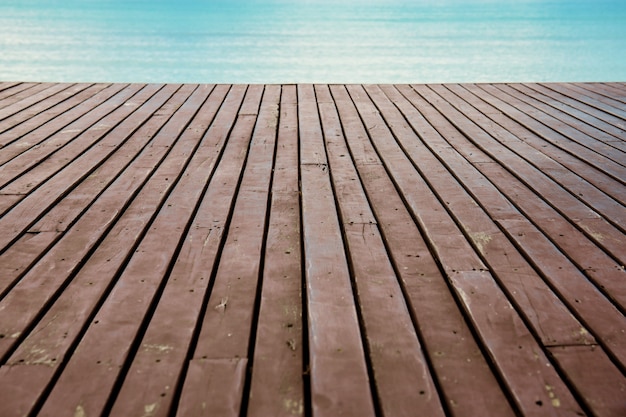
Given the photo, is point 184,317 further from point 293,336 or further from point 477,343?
point 477,343

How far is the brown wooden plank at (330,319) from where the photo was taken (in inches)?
39.7

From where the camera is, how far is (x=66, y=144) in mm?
2520

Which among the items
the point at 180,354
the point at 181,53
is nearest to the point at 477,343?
the point at 180,354

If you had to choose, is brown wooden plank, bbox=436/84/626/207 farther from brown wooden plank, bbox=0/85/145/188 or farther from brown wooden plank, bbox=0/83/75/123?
brown wooden plank, bbox=0/83/75/123

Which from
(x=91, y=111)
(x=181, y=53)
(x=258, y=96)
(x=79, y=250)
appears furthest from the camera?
(x=181, y=53)

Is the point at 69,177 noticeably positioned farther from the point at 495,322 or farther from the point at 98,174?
the point at 495,322

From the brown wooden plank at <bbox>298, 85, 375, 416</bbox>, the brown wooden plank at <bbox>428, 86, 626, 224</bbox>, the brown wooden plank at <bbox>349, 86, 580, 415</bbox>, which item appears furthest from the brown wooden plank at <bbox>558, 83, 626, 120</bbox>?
the brown wooden plank at <bbox>298, 85, 375, 416</bbox>

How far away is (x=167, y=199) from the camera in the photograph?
1888 millimetres

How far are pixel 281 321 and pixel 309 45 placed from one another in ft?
30.7

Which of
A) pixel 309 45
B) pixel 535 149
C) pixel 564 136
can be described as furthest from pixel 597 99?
pixel 309 45

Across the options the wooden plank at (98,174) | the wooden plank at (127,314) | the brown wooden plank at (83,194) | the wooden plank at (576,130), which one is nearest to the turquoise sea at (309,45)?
the wooden plank at (576,130)

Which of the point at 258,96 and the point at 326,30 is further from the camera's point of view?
the point at 326,30

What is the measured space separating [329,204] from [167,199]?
539 millimetres

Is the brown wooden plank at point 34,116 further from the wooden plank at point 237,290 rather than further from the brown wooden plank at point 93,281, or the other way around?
the wooden plank at point 237,290
